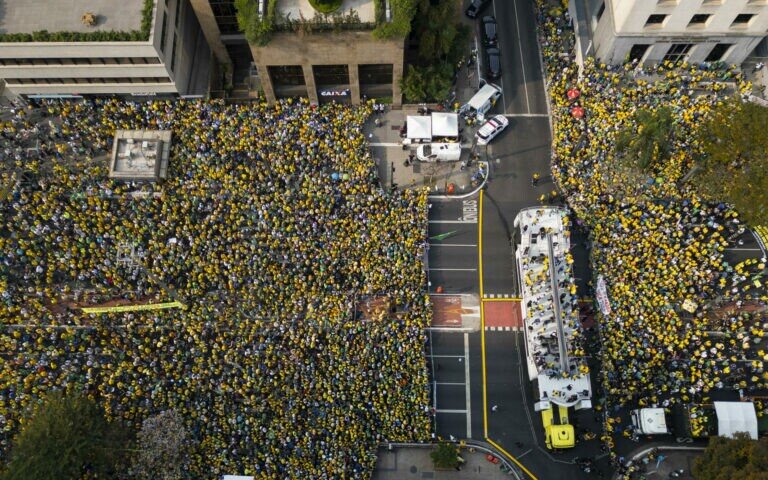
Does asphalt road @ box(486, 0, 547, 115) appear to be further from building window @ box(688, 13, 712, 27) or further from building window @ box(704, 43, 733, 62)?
building window @ box(704, 43, 733, 62)

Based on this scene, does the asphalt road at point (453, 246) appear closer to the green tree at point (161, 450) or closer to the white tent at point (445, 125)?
the white tent at point (445, 125)

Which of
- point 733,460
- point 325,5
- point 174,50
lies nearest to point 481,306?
point 733,460

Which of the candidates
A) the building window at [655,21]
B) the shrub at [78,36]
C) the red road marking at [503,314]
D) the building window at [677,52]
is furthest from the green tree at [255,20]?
the building window at [677,52]

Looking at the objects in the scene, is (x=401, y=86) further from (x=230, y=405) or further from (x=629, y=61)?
(x=230, y=405)

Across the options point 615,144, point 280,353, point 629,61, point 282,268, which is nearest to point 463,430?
point 280,353

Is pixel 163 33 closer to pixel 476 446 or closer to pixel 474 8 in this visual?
pixel 474 8
